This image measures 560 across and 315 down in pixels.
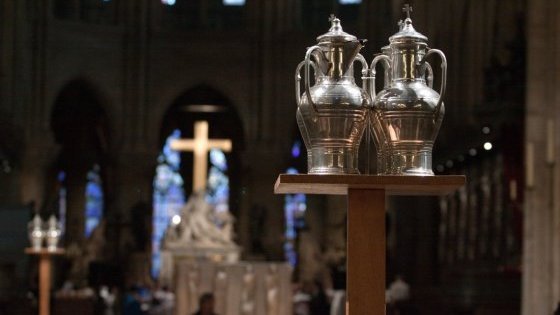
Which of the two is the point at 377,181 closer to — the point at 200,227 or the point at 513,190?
the point at 513,190

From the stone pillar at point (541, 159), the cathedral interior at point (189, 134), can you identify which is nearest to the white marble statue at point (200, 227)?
the cathedral interior at point (189, 134)

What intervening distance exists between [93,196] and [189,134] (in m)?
2.74

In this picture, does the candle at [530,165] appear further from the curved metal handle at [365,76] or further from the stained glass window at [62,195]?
the stained glass window at [62,195]

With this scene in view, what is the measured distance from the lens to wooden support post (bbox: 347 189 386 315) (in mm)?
4180

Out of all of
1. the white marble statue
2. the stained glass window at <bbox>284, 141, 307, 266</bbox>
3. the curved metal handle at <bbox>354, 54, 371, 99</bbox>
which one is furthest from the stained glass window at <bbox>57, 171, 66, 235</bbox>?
the curved metal handle at <bbox>354, 54, 371, 99</bbox>

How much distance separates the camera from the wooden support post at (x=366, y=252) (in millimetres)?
4180

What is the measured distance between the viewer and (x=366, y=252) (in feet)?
13.9

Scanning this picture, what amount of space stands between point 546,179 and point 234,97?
47.0ft

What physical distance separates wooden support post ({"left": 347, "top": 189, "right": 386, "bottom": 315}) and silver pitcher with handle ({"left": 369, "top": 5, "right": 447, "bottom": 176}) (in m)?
0.12

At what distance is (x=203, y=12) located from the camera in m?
28.8

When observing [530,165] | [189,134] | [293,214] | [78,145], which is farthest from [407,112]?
[189,134]

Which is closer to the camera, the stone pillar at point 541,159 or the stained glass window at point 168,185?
the stone pillar at point 541,159

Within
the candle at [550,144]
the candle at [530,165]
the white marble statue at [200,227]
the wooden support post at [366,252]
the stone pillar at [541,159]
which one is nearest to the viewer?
the wooden support post at [366,252]

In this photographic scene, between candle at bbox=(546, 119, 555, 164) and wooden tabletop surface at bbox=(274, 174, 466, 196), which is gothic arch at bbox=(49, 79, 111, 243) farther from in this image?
wooden tabletop surface at bbox=(274, 174, 466, 196)
